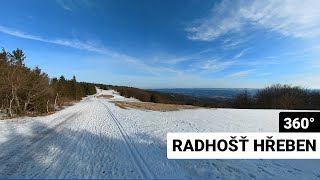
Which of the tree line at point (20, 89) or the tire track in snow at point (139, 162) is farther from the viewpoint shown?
the tree line at point (20, 89)

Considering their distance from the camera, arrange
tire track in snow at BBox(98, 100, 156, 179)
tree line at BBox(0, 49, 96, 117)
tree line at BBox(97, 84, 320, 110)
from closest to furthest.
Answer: tire track in snow at BBox(98, 100, 156, 179), tree line at BBox(0, 49, 96, 117), tree line at BBox(97, 84, 320, 110)

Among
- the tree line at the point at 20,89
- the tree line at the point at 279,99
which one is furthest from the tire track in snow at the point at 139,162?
the tree line at the point at 279,99

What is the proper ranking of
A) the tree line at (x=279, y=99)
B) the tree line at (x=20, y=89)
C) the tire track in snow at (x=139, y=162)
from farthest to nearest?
the tree line at (x=279, y=99) < the tree line at (x=20, y=89) < the tire track in snow at (x=139, y=162)

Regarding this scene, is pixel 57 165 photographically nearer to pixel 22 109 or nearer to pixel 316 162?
pixel 316 162

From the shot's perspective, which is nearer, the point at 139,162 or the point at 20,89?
the point at 139,162

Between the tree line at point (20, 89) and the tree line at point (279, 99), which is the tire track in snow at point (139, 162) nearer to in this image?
the tree line at point (20, 89)

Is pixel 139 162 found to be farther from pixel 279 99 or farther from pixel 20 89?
pixel 279 99

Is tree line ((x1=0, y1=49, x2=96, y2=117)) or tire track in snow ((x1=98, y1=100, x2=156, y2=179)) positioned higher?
tree line ((x1=0, y1=49, x2=96, y2=117))

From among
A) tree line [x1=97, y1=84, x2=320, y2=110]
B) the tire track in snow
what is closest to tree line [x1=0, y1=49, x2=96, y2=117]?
the tire track in snow

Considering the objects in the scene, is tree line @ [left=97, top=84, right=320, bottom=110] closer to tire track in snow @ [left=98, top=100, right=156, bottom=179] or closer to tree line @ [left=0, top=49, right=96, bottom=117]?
tree line @ [left=0, top=49, right=96, bottom=117]

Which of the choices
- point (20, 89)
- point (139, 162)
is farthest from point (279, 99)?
point (139, 162)

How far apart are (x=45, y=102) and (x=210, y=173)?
2690 cm

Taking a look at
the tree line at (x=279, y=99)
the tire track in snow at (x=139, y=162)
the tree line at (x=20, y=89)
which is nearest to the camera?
the tire track in snow at (x=139, y=162)

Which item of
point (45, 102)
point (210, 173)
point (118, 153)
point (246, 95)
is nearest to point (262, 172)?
point (210, 173)
